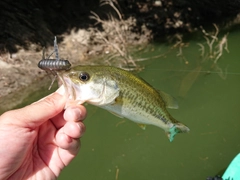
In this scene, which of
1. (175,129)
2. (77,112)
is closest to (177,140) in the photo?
(175,129)

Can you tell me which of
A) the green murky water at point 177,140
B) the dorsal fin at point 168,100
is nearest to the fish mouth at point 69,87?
the dorsal fin at point 168,100

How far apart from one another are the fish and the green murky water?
272cm

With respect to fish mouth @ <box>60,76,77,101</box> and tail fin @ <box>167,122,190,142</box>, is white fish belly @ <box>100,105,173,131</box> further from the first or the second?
fish mouth @ <box>60,76,77,101</box>

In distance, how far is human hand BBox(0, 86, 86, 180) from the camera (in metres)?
2.23

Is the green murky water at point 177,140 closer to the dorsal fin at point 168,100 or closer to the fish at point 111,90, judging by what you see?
the dorsal fin at point 168,100

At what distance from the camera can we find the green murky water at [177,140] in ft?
15.9

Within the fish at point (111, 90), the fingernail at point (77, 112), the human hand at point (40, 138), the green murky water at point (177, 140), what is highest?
the fish at point (111, 90)

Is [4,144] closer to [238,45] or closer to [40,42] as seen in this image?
[40,42]

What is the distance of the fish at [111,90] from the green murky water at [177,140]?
272 cm

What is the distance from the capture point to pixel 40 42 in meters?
8.30

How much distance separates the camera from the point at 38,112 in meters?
2.23

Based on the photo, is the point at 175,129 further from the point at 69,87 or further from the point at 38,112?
the point at 38,112

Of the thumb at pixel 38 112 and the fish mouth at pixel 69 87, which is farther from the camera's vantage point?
the thumb at pixel 38 112

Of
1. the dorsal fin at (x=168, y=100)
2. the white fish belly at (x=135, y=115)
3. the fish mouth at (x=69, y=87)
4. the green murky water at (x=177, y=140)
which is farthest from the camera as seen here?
the green murky water at (x=177, y=140)
